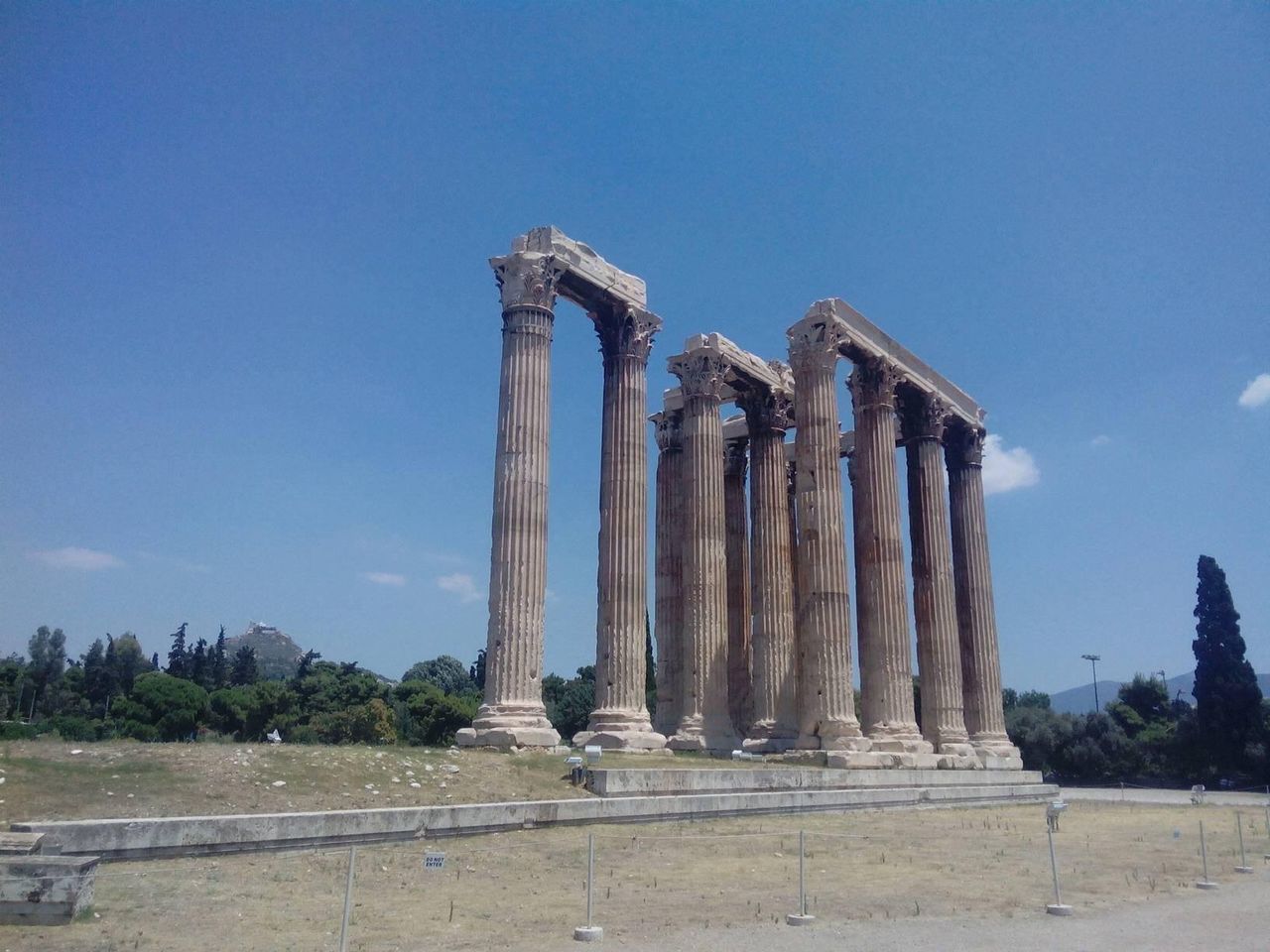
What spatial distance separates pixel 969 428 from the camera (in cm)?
4606

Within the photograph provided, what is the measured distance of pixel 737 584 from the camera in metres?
42.2

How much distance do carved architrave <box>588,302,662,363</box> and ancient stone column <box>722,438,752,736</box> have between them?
833cm

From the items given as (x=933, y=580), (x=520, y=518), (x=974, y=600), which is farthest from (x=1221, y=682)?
(x=520, y=518)

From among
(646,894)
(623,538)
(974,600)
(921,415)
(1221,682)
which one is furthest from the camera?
(1221,682)

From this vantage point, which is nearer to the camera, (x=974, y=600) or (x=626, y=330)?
(x=626, y=330)

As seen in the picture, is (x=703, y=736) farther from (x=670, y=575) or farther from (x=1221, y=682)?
(x=1221, y=682)

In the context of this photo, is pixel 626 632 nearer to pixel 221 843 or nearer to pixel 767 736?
pixel 767 736

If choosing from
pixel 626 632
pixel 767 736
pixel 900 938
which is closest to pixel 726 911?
pixel 900 938

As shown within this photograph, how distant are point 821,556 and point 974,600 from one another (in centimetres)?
1381

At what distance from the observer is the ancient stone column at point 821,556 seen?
Result: 108 feet

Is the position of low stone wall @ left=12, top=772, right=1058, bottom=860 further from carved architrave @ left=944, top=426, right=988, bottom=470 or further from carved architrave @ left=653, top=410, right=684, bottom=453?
carved architrave @ left=944, top=426, right=988, bottom=470

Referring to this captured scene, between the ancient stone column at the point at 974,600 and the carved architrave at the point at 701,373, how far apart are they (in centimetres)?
1505

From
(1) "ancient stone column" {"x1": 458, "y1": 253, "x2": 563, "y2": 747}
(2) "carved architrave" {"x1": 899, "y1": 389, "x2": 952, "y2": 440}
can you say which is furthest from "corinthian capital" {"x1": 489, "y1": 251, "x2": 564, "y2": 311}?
(2) "carved architrave" {"x1": 899, "y1": 389, "x2": 952, "y2": 440}

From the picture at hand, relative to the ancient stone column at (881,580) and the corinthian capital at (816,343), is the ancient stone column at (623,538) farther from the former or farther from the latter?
the ancient stone column at (881,580)
